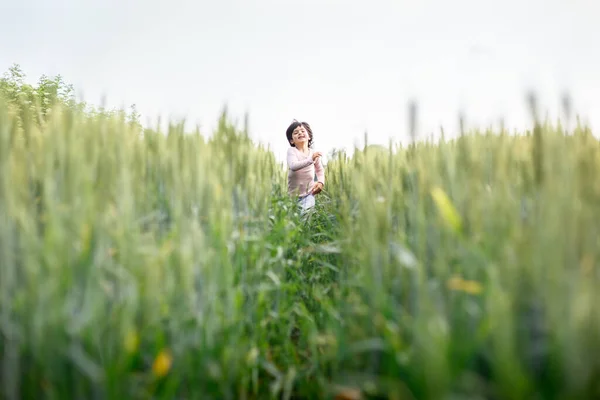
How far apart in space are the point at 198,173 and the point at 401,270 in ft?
2.48

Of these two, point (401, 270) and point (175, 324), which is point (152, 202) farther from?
point (401, 270)

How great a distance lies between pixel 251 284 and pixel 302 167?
2384mm

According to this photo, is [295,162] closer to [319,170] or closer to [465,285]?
[319,170]

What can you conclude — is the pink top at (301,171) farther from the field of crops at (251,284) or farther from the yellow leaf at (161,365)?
the yellow leaf at (161,365)

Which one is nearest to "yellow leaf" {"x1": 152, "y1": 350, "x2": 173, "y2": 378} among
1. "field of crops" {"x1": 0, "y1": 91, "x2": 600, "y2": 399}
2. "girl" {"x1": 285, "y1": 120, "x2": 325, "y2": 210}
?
"field of crops" {"x1": 0, "y1": 91, "x2": 600, "y2": 399}

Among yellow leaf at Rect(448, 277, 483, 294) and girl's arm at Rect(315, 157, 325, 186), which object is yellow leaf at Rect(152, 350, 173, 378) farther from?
girl's arm at Rect(315, 157, 325, 186)

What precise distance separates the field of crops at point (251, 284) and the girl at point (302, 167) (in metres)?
2.09

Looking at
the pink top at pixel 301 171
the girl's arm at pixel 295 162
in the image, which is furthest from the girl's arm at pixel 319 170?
the girl's arm at pixel 295 162

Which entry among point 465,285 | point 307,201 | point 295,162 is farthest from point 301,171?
point 465,285

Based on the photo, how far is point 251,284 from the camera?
170 cm

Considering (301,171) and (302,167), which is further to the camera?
(301,171)

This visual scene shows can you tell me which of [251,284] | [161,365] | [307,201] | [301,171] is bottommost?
[161,365]

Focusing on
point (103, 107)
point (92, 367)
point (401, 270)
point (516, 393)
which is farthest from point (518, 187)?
point (103, 107)

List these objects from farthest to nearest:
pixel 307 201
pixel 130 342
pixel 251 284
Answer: pixel 307 201 → pixel 251 284 → pixel 130 342
